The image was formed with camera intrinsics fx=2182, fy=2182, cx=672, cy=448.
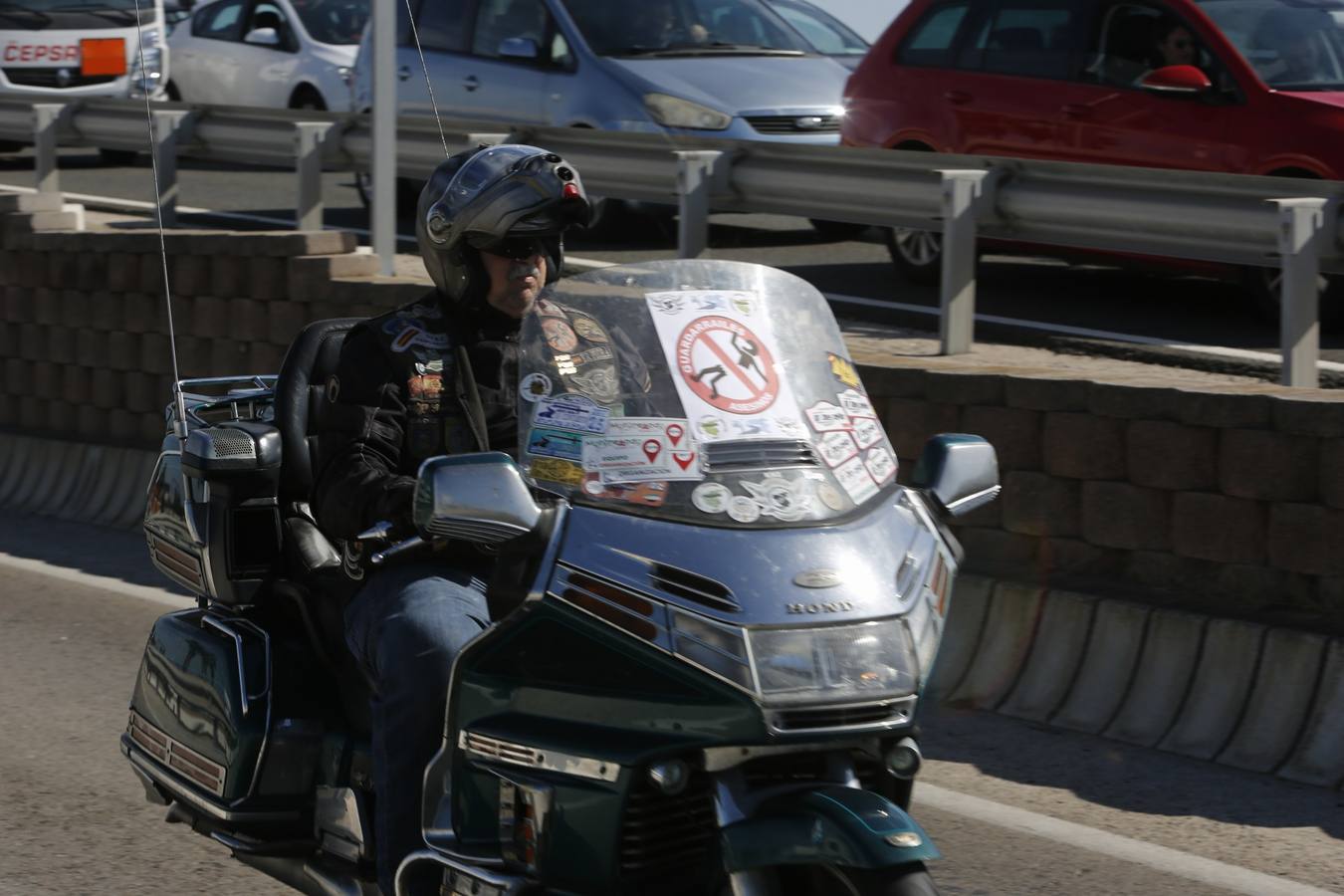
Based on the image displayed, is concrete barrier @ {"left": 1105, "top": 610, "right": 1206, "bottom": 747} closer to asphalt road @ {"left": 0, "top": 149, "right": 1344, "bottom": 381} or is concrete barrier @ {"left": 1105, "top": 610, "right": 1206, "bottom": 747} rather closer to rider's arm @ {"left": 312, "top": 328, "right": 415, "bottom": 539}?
asphalt road @ {"left": 0, "top": 149, "right": 1344, "bottom": 381}

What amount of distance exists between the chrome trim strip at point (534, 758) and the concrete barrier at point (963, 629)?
3446mm

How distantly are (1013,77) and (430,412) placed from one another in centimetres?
818

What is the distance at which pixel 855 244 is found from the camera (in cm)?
1441

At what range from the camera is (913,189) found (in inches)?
376

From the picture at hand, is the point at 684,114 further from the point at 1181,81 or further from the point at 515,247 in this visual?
the point at 515,247

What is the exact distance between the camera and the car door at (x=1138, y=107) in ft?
35.3

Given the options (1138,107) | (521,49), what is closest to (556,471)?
(1138,107)

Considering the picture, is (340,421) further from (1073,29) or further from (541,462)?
(1073,29)

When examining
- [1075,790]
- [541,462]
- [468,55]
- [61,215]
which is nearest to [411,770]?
[541,462]

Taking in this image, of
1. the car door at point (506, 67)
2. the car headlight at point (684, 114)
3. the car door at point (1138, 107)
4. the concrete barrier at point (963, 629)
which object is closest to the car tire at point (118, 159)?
the car door at point (506, 67)

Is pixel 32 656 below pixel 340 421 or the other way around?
below

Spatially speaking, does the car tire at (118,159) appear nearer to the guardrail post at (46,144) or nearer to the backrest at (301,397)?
the guardrail post at (46,144)

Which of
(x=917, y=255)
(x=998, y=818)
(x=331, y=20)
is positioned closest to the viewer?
(x=998, y=818)

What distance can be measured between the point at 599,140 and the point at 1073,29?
2651mm
